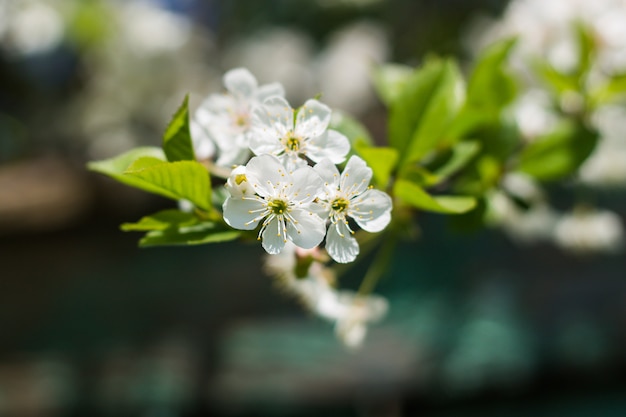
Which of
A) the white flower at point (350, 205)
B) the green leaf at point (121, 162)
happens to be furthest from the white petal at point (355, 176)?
the green leaf at point (121, 162)

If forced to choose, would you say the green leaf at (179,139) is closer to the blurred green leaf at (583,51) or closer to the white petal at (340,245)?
the white petal at (340,245)

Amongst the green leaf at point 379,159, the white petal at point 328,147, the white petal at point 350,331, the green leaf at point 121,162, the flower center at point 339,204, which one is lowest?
the white petal at point 350,331

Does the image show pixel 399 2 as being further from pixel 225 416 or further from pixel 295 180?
pixel 295 180

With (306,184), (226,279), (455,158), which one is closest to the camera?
(306,184)

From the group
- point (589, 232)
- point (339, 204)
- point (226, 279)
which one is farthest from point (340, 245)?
point (226, 279)

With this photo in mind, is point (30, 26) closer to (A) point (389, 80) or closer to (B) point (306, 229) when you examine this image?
(A) point (389, 80)

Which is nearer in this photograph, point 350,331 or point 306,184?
point 306,184
